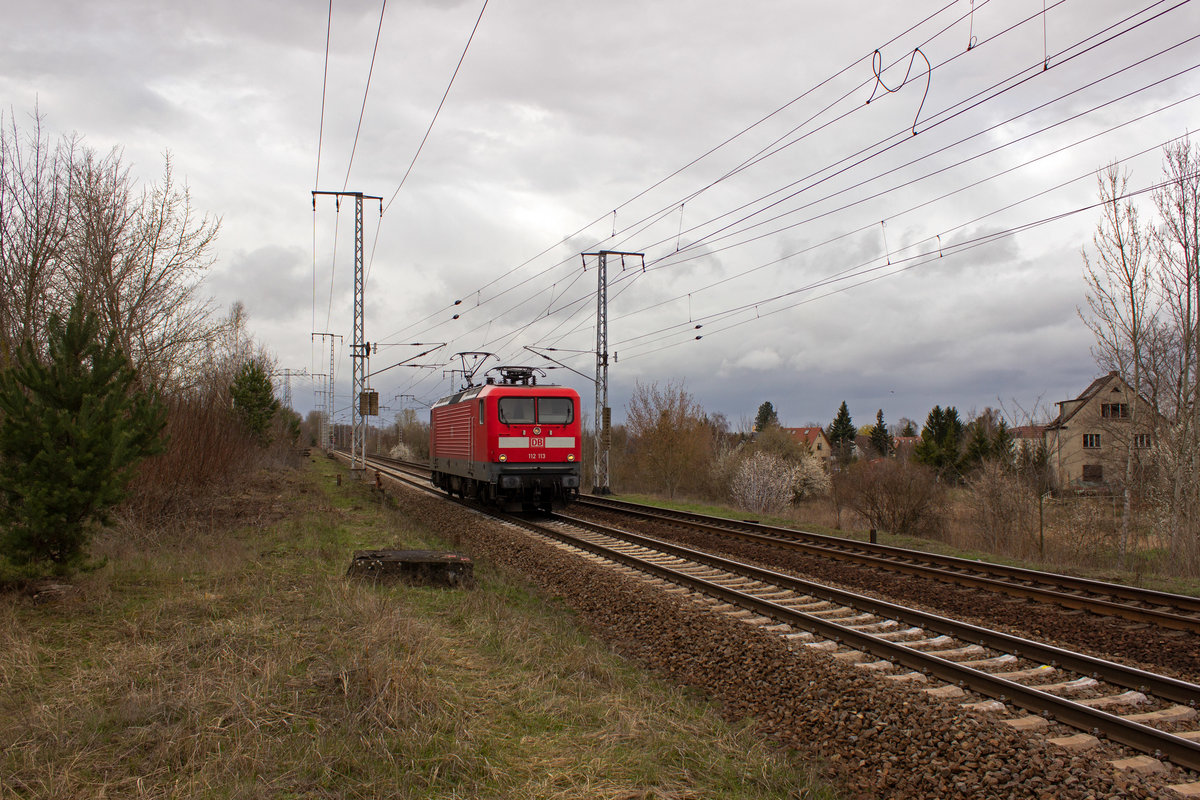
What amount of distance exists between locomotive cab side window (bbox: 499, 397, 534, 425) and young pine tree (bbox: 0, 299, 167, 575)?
1003cm

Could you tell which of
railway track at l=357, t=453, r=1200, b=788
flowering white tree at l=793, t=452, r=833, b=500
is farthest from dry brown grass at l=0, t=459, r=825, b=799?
flowering white tree at l=793, t=452, r=833, b=500

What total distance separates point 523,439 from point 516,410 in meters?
0.73

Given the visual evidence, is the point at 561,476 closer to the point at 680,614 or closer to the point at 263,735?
the point at 680,614

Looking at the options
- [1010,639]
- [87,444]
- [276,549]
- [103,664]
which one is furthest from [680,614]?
[276,549]

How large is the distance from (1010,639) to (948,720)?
2186 mm

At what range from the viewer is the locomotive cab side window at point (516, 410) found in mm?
17750

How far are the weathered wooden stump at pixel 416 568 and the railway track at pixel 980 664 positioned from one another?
8.71ft

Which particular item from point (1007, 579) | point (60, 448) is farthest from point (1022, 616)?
point (60, 448)

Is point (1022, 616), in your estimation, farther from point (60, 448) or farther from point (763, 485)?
point (763, 485)

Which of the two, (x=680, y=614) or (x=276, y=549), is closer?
(x=680, y=614)

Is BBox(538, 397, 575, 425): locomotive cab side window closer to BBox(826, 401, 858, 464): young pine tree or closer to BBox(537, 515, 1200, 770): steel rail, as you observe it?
BBox(537, 515, 1200, 770): steel rail

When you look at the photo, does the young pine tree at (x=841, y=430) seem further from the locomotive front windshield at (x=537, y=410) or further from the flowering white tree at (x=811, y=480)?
the locomotive front windshield at (x=537, y=410)

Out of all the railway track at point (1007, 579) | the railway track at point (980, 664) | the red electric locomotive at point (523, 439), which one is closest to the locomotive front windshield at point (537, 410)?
the red electric locomotive at point (523, 439)

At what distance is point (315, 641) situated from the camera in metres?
6.09
